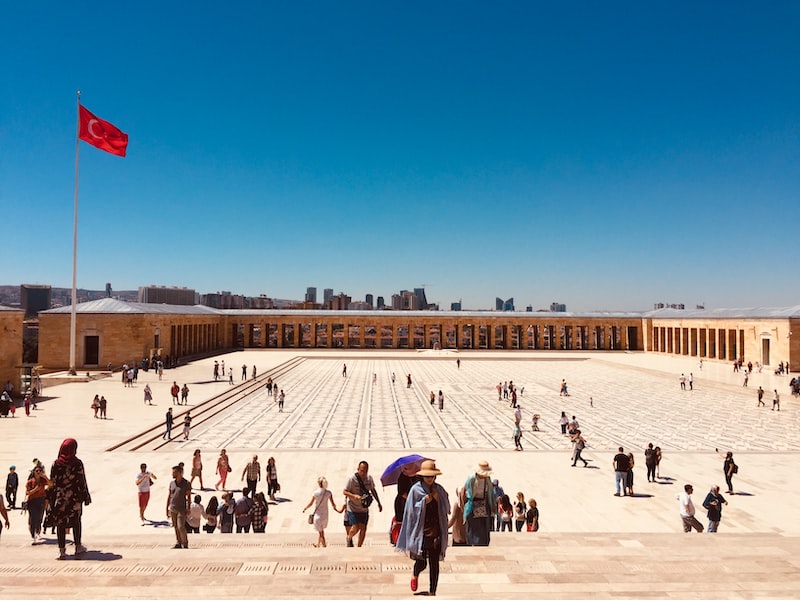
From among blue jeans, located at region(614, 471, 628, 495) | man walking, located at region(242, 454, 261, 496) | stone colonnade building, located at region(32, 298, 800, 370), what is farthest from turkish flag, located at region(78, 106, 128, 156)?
blue jeans, located at region(614, 471, 628, 495)

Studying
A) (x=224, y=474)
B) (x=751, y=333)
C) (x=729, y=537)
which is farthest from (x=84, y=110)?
(x=751, y=333)

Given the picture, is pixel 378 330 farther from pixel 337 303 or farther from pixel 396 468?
pixel 396 468

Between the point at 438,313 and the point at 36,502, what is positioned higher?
the point at 438,313

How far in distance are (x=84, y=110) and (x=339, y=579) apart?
91.2 feet

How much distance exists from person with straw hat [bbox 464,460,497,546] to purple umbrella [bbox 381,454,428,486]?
69 cm

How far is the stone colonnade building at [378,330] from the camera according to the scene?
31.9m

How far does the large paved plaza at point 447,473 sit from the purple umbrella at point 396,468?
2.40ft

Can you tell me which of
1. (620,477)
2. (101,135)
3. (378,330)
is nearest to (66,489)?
(620,477)

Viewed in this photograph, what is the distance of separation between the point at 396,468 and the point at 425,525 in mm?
1202

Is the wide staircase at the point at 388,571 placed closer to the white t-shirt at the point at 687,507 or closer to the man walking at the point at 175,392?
the white t-shirt at the point at 687,507

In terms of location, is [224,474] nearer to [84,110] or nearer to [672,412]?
[672,412]

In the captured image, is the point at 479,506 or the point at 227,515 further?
the point at 227,515

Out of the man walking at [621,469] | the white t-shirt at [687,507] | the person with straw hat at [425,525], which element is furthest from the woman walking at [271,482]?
the white t-shirt at [687,507]

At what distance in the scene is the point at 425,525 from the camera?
13.7ft
